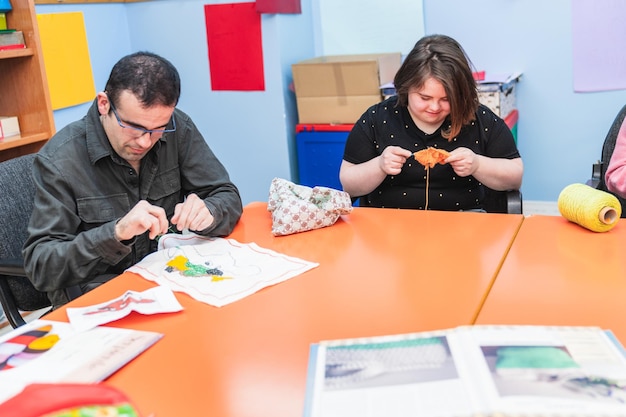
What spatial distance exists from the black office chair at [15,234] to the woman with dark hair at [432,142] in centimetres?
104

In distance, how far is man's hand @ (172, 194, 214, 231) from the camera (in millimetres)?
1756

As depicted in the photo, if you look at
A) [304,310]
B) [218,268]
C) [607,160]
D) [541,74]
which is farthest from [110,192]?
[541,74]

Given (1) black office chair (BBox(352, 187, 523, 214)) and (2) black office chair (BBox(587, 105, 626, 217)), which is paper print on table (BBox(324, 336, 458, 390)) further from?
(2) black office chair (BBox(587, 105, 626, 217))

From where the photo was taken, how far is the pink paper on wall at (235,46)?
3527 mm

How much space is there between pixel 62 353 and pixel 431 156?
134 cm

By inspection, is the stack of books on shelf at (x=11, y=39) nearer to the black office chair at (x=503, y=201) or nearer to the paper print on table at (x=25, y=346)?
the paper print on table at (x=25, y=346)

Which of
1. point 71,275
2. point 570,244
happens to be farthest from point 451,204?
point 71,275

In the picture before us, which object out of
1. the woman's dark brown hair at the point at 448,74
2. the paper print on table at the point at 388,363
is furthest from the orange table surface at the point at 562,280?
the woman's dark brown hair at the point at 448,74

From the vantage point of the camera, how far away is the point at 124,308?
55.1 inches

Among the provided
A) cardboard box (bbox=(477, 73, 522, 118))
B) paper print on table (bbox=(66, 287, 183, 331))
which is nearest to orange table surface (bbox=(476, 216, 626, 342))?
paper print on table (bbox=(66, 287, 183, 331))

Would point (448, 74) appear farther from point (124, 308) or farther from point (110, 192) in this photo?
point (124, 308)

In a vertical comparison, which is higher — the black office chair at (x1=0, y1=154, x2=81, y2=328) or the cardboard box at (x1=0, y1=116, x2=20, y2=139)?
the cardboard box at (x1=0, y1=116, x2=20, y2=139)

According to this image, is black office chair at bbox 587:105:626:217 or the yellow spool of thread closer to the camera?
the yellow spool of thread

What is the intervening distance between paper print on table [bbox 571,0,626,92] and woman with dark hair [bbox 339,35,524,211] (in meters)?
1.32
